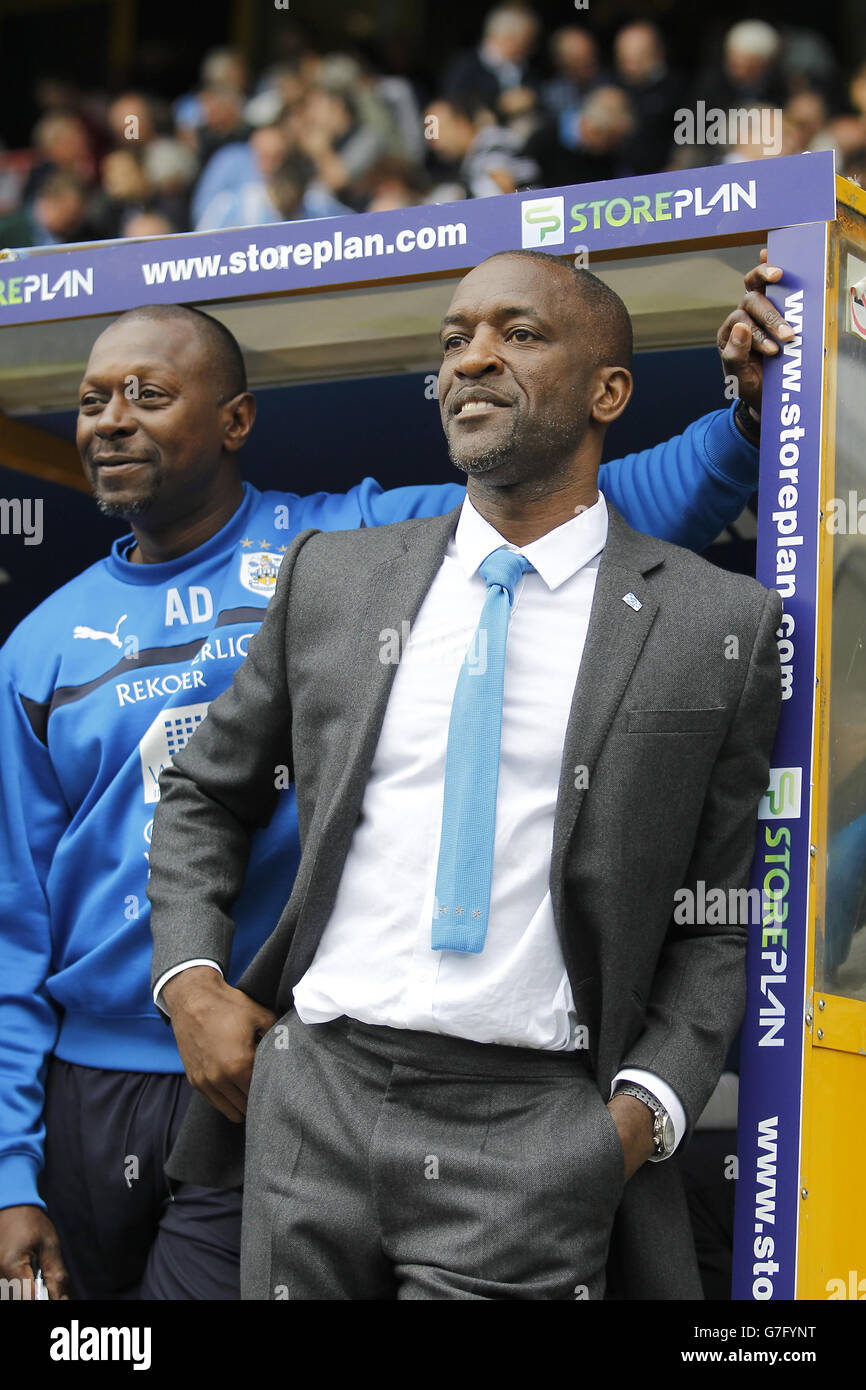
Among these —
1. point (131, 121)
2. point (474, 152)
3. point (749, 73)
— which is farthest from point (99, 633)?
point (131, 121)

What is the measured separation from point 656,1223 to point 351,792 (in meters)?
0.79

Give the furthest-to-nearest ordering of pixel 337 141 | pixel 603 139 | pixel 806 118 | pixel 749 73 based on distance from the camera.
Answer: pixel 337 141, pixel 749 73, pixel 603 139, pixel 806 118

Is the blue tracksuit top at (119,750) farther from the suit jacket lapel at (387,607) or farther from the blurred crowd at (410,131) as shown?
the blurred crowd at (410,131)

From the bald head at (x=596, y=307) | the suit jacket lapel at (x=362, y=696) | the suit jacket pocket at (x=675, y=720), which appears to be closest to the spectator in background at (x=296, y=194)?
the bald head at (x=596, y=307)

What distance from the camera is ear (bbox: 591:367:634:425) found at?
2723 mm

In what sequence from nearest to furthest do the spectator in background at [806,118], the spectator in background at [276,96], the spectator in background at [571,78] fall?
the spectator in background at [806,118]
the spectator in background at [571,78]
the spectator in background at [276,96]

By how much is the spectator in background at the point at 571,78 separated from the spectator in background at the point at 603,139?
22 centimetres

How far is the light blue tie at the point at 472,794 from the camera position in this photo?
226 cm

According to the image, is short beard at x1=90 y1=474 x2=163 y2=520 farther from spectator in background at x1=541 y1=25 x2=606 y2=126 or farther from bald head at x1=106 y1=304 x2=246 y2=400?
spectator in background at x1=541 y1=25 x2=606 y2=126

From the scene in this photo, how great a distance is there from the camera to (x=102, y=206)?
25.6 ft

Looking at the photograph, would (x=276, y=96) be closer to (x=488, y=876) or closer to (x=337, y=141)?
(x=337, y=141)

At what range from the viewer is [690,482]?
2967 millimetres

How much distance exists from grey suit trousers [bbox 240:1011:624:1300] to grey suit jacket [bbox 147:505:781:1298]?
0.13 metres

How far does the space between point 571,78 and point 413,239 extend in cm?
444
